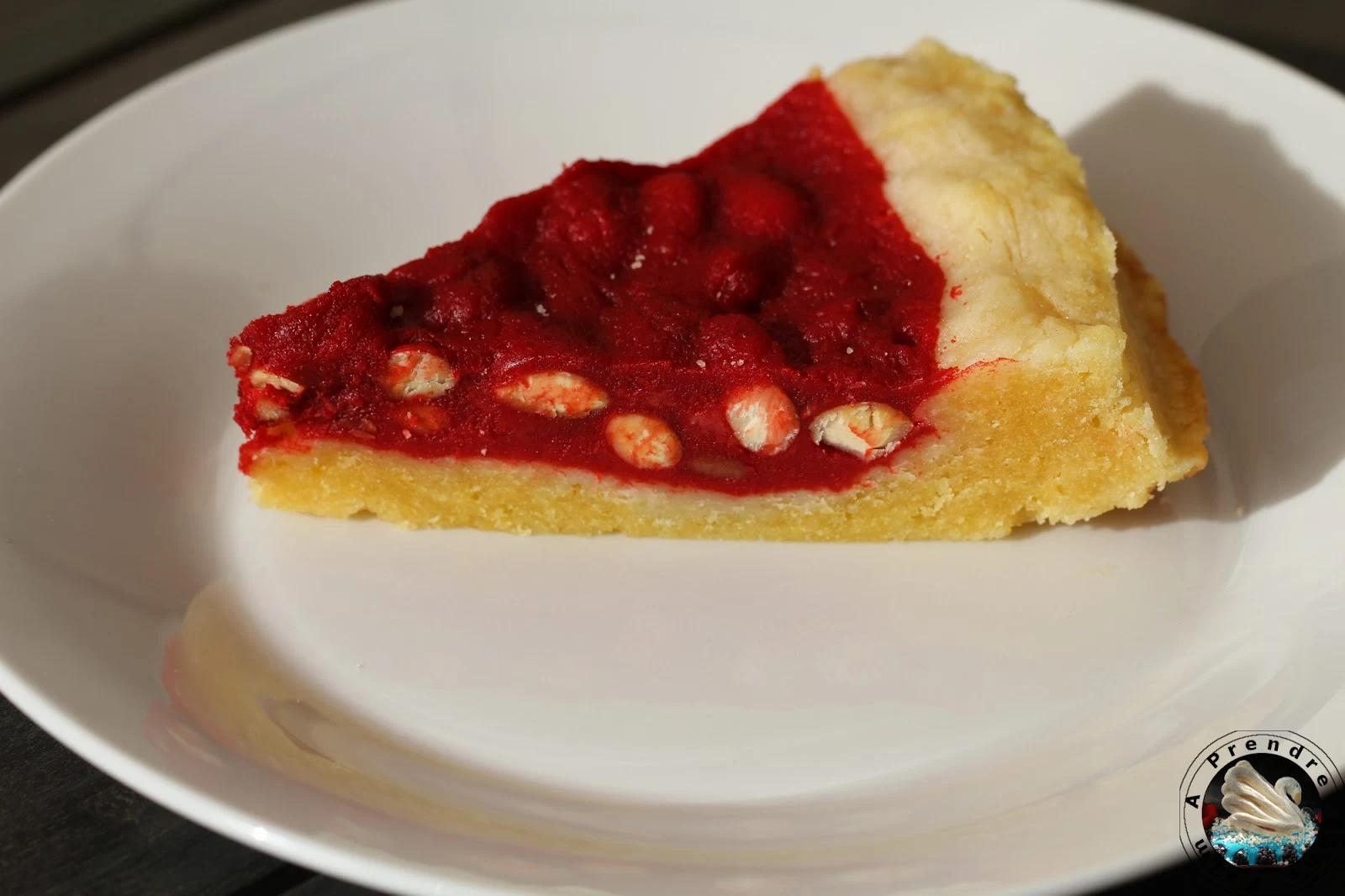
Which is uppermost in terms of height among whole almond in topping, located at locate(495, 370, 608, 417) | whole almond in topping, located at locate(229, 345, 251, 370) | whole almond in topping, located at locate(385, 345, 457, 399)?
whole almond in topping, located at locate(229, 345, 251, 370)

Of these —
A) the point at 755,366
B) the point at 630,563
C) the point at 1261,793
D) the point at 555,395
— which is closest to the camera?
the point at 1261,793

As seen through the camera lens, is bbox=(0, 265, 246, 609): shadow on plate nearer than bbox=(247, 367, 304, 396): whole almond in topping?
Yes

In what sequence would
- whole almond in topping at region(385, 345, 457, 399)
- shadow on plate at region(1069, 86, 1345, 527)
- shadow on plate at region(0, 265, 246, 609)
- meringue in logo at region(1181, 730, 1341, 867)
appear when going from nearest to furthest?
meringue in logo at region(1181, 730, 1341, 867), shadow on plate at region(0, 265, 246, 609), whole almond in topping at region(385, 345, 457, 399), shadow on plate at region(1069, 86, 1345, 527)

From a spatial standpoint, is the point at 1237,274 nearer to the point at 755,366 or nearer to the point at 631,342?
the point at 755,366

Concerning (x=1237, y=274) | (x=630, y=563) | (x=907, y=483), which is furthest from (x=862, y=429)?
(x=1237, y=274)

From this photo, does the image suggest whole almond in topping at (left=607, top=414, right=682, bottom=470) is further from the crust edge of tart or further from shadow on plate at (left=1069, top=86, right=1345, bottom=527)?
shadow on plate at (left=1069, top=86, right=1345, bottom=527)

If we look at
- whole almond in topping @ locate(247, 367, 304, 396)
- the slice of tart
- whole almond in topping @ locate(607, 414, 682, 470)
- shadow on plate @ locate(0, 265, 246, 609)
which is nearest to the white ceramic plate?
shadow on plate @ locate(0, 265, 246, 609)

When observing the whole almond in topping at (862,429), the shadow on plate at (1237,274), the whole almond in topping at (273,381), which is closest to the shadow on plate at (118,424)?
the whole almond in topping at (273,381)
